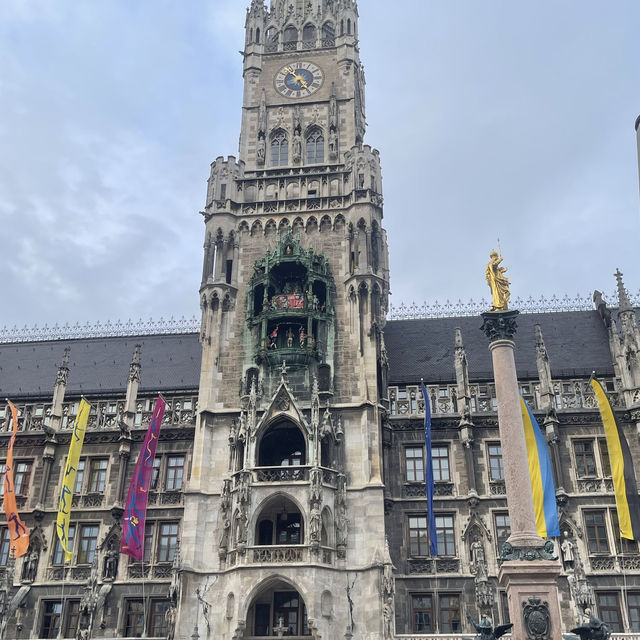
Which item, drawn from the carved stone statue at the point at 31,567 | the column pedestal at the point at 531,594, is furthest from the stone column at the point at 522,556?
the carved stone statue at the point at 31,567

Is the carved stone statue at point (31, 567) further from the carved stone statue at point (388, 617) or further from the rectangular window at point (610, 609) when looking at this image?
the rectangular window at point (610, 609)

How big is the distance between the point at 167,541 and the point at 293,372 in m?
9.50

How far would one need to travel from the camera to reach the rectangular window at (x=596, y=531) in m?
33.6

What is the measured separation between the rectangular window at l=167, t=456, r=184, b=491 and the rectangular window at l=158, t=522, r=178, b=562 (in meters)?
1.75

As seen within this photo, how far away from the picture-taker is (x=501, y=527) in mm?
34469

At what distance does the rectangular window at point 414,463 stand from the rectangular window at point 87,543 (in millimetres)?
14610

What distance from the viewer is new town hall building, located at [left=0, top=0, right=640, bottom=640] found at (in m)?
32.5

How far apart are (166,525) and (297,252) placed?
14.2 meters

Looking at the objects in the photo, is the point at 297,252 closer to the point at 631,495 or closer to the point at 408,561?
the point at 408,561

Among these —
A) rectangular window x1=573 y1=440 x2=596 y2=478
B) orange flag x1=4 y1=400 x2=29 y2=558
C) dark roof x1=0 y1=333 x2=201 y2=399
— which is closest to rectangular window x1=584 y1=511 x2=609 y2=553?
rectangular window x1=573 y1=440 x2=596 y2=478

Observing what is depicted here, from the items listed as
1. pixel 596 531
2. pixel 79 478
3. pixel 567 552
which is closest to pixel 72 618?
pixel 79 478

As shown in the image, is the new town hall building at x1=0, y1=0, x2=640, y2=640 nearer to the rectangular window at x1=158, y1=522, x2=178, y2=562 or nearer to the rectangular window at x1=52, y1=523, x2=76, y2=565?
the rectangular window at x1=158, y1=522, x2=178, y2=562

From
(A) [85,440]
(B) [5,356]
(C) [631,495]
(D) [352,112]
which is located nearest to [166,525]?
(A) [85,440]

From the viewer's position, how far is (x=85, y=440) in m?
38.7
